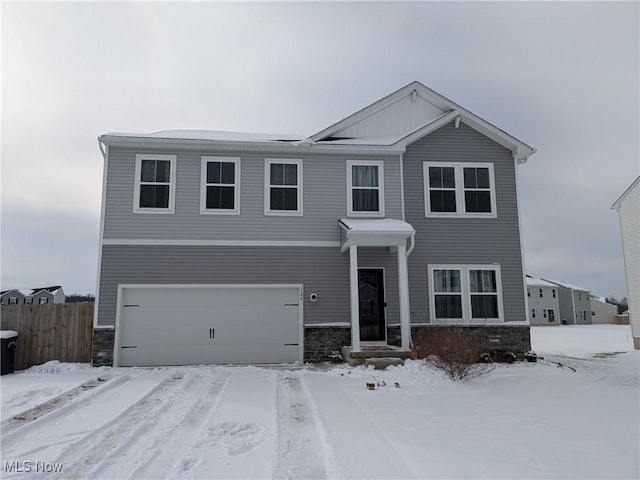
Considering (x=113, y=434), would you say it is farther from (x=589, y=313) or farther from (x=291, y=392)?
(x=589, y=313)

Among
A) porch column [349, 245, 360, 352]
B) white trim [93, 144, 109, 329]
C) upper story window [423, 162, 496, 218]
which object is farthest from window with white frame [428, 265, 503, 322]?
white trim [93, 144, 109, 329]

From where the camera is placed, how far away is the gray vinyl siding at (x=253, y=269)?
1057 cm

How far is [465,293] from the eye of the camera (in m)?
11.4

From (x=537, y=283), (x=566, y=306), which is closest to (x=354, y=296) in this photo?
(x=537, y=283)

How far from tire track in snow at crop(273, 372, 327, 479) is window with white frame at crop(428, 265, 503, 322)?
5.36 meters

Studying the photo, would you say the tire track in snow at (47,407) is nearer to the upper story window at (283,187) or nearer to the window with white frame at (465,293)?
the upper story window at (283,187)

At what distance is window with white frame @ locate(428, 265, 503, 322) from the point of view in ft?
37.1

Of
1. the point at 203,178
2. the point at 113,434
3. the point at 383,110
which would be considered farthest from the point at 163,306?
the point at 383,110

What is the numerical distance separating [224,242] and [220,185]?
155 centimetres

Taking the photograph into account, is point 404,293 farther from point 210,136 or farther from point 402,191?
point 210,136

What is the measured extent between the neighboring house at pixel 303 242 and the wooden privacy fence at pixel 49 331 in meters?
0.62

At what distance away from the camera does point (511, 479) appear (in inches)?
148

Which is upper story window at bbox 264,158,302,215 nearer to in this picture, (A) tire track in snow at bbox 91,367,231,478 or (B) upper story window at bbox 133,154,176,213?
(B) upper story window at bbox 133,154,176,213

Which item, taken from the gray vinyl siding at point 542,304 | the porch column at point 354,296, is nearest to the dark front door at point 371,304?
the porch column at point 354,296
